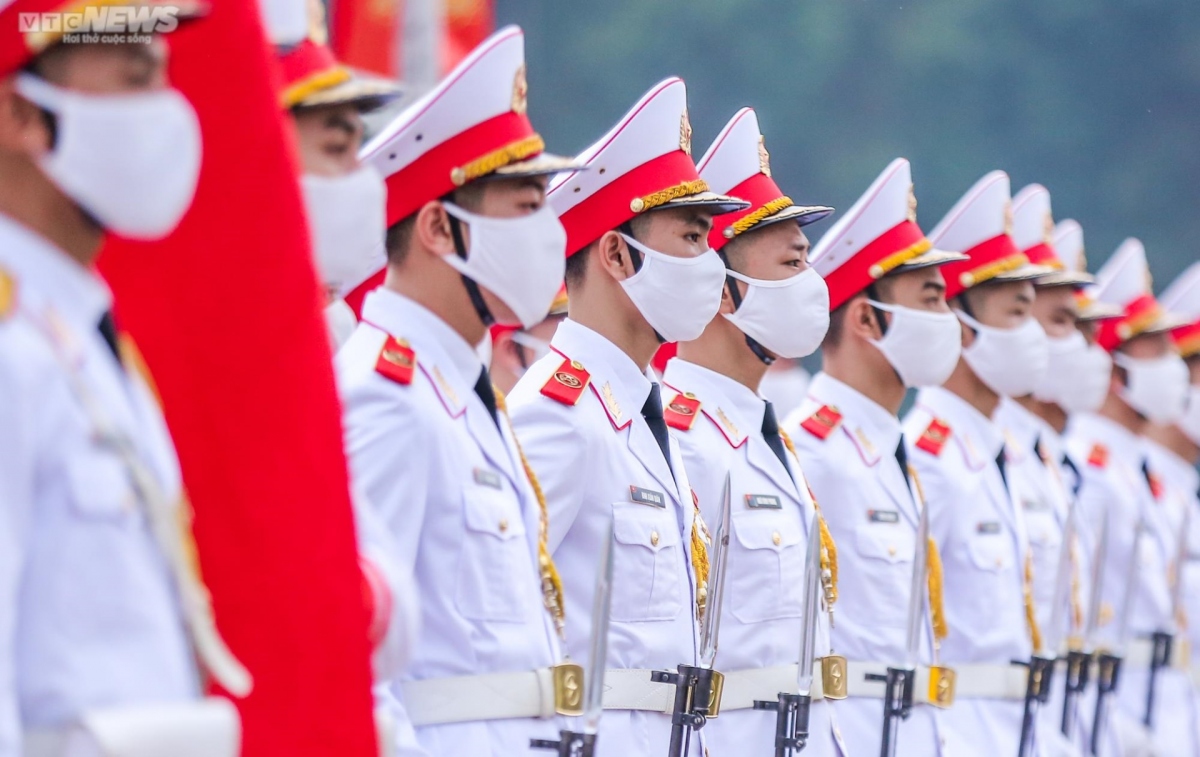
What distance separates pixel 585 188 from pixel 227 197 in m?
2.54

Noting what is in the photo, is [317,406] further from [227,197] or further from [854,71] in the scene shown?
[854,71]

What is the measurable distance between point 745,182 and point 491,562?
1982mm

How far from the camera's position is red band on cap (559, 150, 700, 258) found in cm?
448

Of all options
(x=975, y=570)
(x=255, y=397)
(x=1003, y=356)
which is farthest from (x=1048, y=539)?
(x=255, y=397)

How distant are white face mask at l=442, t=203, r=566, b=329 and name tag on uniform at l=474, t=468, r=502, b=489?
0.34m

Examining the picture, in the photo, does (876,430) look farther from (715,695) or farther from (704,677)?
(704,677)

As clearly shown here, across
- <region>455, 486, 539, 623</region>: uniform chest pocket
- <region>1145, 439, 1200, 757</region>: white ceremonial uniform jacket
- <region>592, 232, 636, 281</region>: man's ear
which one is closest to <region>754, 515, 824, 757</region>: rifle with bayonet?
<region>592, 232, 636, 281</region>: man's ear

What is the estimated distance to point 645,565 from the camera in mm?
4078

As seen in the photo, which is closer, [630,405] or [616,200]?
[630,405]

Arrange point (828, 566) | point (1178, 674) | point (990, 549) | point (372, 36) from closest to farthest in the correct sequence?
point (828, 566)
point (990, 549)
point (1178, 674)
point (372, 36)

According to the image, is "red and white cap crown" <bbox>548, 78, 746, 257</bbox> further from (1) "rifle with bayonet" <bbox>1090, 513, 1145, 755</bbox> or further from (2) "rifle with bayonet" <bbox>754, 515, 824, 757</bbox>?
(1) "rifle with bayonet" <bbox>1090, 513, 1145, 755</bbox>

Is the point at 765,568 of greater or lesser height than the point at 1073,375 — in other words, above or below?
below

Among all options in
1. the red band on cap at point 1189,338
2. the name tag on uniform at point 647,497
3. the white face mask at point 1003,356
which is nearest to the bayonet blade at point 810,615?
the name tag on uniform at point 647,497

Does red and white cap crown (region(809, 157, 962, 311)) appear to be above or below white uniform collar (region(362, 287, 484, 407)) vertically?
above
